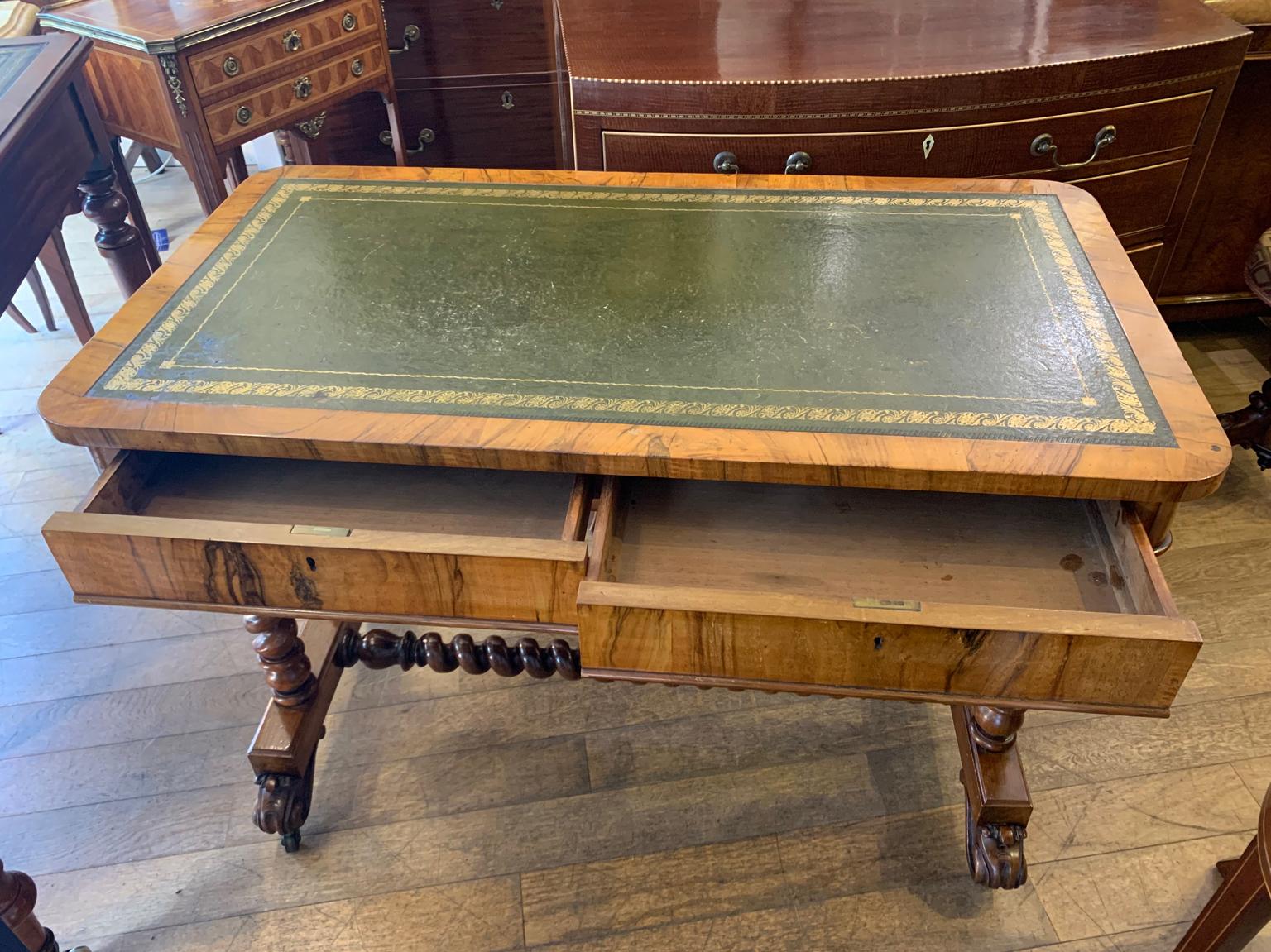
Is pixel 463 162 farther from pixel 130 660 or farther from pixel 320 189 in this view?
pixel 130 660

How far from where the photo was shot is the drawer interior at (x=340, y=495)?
0.88 m

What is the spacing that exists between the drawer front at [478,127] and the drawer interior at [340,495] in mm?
1319

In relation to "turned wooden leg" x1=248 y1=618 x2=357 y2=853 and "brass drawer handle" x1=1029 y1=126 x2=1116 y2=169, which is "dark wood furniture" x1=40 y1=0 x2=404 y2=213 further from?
"brass drawer handle" x1=1029 y1=126 x2=1116 y2=169

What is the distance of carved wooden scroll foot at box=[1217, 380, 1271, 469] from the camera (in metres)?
1.59

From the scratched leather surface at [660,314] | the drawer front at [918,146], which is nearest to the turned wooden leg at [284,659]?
the scratched leather surface at [660,314]

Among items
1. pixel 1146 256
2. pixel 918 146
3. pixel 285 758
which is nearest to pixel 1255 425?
pixel 1146 256

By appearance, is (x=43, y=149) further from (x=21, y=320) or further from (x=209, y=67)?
(x=21, y=320)

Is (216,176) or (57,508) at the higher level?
(216,176)

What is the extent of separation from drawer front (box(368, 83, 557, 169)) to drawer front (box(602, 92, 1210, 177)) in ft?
2.58

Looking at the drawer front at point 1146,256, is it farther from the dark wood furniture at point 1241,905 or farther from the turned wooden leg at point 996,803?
the dark wood furniture at point 1241,905

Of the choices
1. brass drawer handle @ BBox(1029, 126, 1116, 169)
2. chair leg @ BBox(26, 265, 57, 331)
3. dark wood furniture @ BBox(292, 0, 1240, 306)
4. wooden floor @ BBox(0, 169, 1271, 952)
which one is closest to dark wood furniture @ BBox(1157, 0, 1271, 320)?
dark wood furniture @ BBox(292, 0, 1240, 306)

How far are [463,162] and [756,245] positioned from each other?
1.34 m

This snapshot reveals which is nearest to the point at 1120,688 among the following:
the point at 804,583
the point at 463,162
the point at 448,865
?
the point at 804,583

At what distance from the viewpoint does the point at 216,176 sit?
162 cm
